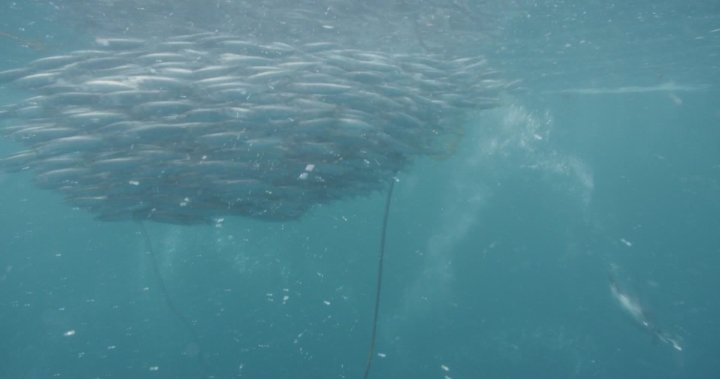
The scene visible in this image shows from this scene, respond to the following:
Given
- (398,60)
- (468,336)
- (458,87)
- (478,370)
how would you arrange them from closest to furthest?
(398,60)
(458,87)
(478,370)
(468,336)

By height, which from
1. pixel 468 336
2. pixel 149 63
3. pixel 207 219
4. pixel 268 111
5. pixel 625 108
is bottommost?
pixel 468 336

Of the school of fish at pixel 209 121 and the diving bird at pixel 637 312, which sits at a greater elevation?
the school of fish at pixel 209 121

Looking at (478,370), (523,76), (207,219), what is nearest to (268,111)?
(207,219)

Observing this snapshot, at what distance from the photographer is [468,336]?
22.4m

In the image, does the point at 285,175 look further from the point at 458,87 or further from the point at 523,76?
the point at 523,76

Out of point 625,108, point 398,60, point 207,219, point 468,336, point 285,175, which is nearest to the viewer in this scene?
point 285,175

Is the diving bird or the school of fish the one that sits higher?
the school of fish

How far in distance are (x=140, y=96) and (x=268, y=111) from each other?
212 centimetres

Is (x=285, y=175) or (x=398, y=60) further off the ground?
(x=398, y=60)

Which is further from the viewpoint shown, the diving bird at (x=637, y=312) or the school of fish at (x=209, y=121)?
the diving bird at (x=637, y=312)

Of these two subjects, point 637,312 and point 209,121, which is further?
point 637,312

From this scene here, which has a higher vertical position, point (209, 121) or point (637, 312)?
point (209, 121)

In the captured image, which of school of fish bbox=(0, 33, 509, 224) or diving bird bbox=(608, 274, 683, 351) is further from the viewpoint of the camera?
diving bird bbox=(608, 274, 683, 351)

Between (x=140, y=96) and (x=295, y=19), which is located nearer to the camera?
(x=140, y=96)
